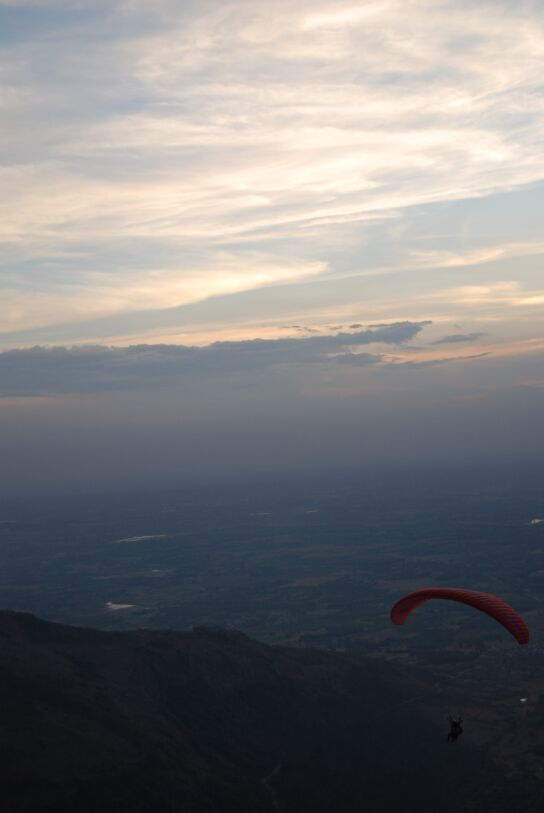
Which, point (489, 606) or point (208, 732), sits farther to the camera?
point (208, 732)

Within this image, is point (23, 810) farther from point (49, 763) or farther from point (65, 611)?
point (65, 611)

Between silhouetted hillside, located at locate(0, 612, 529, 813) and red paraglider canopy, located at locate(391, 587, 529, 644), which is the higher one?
red paraglider canopy, located at locate(391, 587, 529, 644)

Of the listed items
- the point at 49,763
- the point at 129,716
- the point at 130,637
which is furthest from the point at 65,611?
the point at 49,763

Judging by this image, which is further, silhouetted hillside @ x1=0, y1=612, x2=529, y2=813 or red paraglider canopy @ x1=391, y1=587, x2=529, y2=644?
silhouetted hillside @ x1=0, y1=612, x2=529, y2=813

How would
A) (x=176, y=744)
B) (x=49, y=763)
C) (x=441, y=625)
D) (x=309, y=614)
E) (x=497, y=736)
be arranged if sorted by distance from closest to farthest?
(x=49, y=763), (x=176, y=744), (x=497, y=736), (x=441, y=625), (x=309, y=614)

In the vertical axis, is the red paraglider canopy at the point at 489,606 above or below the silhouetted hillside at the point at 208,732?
above

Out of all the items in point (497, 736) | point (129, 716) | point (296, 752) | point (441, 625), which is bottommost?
point (441, 625)

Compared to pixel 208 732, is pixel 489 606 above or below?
above

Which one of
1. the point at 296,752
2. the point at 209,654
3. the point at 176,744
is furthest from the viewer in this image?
the point at 209,654
